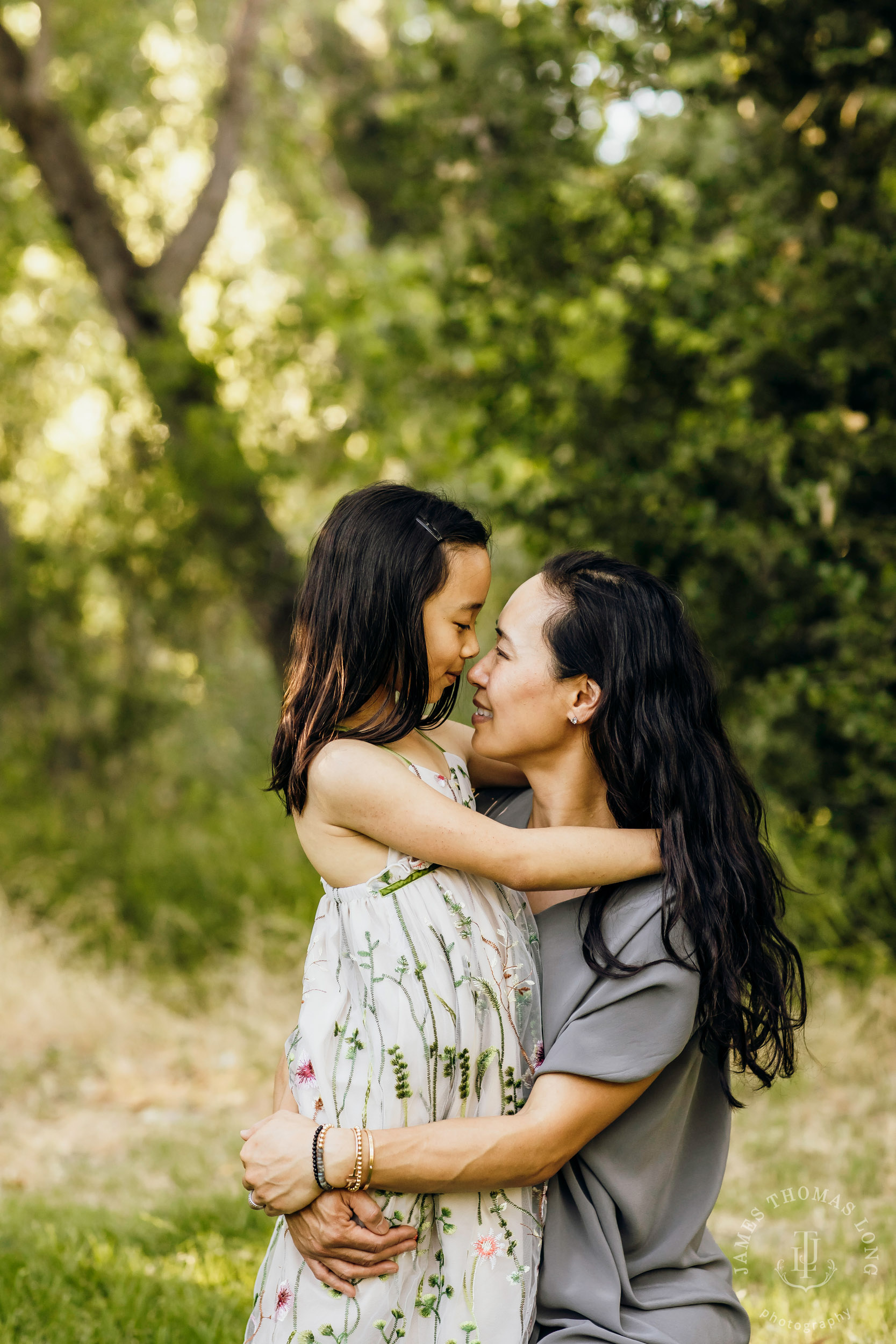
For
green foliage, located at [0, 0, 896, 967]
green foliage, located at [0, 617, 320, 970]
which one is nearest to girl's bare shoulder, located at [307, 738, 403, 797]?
green foliage, located at [0, 0, 896, 967]

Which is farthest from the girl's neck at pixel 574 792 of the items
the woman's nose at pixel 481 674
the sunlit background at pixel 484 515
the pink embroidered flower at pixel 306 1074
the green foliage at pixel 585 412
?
the green foliage at pixel 585 412

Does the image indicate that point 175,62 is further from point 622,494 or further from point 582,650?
point 582,650

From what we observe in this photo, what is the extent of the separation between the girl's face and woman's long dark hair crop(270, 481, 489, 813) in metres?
0.02

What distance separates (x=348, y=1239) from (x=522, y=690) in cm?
90

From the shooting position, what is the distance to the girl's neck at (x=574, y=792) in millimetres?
2096

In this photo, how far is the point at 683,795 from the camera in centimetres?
192

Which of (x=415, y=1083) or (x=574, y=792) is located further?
(x=574, y=792)

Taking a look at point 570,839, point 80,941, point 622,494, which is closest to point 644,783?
point 570,839

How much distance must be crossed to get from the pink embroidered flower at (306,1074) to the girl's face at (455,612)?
63 cm

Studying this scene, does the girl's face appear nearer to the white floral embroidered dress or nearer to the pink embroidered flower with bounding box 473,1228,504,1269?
the white floral embroidered dress

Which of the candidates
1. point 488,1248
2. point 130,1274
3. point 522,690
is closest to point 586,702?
point 522,690

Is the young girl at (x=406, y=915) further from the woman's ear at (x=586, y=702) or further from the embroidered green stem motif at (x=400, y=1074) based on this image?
the woman's ear at (x=586, y=702)

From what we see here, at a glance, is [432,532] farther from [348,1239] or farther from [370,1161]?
[348,1239]

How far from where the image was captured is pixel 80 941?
6.36 meters
